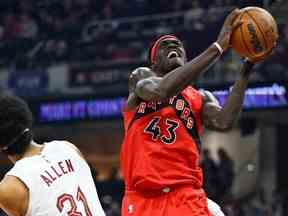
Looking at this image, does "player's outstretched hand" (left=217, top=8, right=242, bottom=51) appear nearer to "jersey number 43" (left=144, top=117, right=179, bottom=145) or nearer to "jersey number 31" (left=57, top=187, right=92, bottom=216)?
"jersey number 43" (left=144, top=117, right=179, bottom=145)

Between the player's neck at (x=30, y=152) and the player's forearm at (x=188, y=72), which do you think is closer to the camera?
the player's neck at (x=30, y=152)

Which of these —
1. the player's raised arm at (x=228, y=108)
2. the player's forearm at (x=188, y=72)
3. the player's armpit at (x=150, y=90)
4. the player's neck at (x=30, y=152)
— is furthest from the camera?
the player's raised arm at (x=228, y=108)

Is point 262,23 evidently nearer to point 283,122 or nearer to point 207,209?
point 207,209

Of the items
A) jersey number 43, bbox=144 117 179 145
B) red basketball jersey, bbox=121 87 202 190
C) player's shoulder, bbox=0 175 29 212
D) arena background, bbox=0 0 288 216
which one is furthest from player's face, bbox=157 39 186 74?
arena background, bbox=0 0 288 216

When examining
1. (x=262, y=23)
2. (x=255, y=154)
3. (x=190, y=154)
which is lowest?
(x=255, y=154)

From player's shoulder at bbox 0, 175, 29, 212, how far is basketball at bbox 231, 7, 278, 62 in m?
1.74

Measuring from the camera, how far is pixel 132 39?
15.1m

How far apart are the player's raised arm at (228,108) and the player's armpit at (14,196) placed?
1989mm

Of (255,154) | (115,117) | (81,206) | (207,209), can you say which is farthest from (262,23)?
(255,154)

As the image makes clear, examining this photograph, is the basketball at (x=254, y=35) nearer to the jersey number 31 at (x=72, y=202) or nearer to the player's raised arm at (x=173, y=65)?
the player's raised arm at (x=173, y=65)

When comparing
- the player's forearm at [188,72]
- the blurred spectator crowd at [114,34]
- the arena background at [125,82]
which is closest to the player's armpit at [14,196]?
the player's forearm at [188,72]

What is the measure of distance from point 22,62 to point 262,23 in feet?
38.3

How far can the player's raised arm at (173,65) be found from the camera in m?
4.63

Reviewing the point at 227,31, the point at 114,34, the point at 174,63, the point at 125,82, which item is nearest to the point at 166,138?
the point at 174,63
